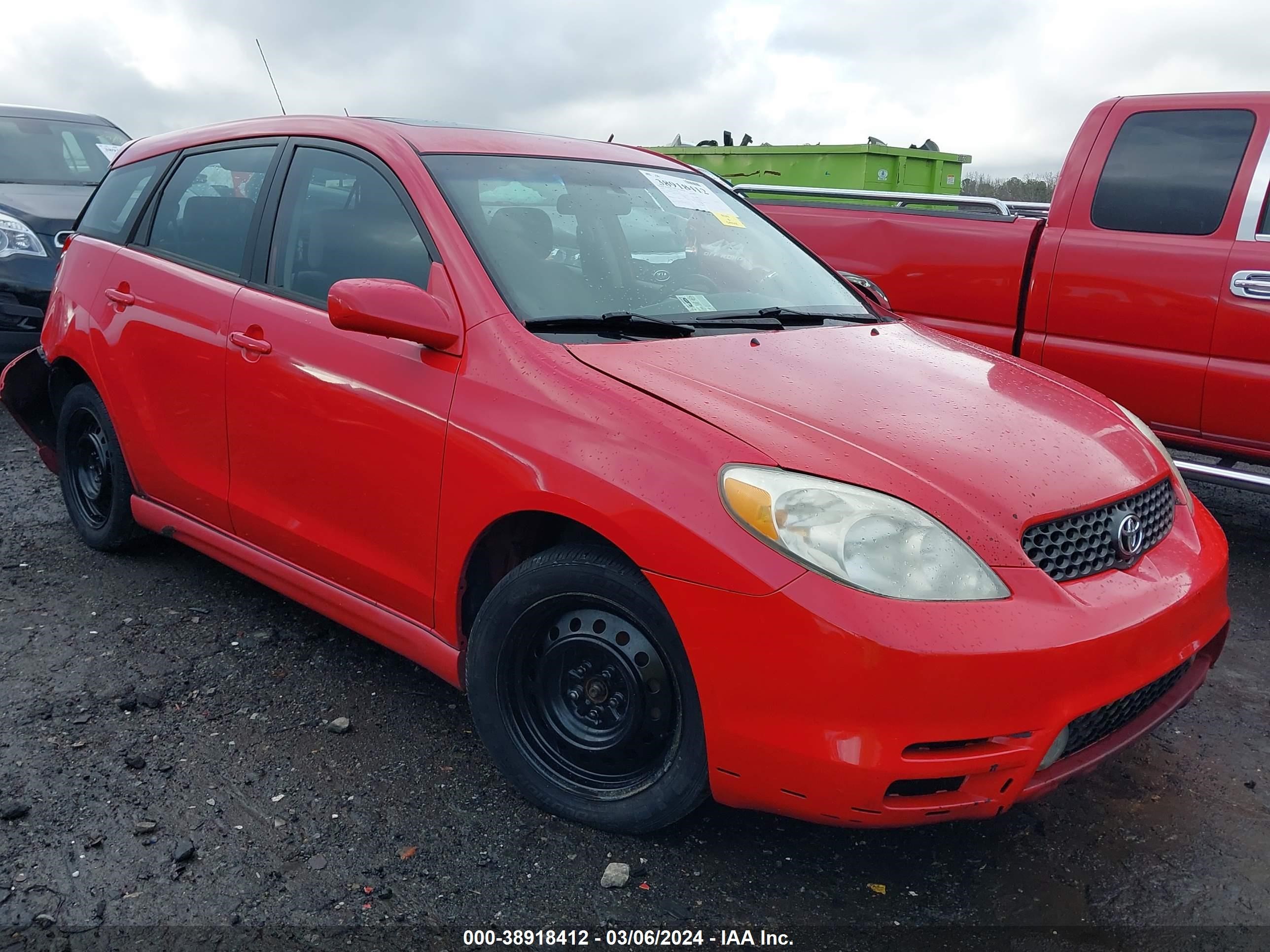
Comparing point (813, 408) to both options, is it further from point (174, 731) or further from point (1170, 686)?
point (174, 731)

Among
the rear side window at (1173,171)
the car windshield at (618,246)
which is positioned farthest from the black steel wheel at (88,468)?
the rear side window at (1173,171)

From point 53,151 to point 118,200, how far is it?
5516 millimetres

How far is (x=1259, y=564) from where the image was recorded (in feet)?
15.6

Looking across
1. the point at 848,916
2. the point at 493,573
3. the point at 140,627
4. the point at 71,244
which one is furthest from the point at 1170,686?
the point at 71,244

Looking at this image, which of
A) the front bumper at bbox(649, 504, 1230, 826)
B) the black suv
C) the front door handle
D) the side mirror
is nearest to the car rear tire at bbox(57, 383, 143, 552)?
the front door handle

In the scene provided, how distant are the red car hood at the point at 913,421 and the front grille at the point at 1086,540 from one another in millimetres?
30

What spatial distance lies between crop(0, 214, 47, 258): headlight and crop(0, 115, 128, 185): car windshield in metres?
1.18

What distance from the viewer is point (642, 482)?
2357 mm

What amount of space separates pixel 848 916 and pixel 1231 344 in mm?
3354

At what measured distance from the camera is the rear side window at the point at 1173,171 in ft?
15.6

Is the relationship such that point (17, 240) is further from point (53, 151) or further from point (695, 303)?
point (695, 303)

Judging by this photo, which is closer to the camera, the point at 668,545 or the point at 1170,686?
the point at 668,545

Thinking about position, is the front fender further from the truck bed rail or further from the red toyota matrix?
the truck bed rail

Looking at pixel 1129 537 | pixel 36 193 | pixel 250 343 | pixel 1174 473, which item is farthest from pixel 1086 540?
pixel 36 193
